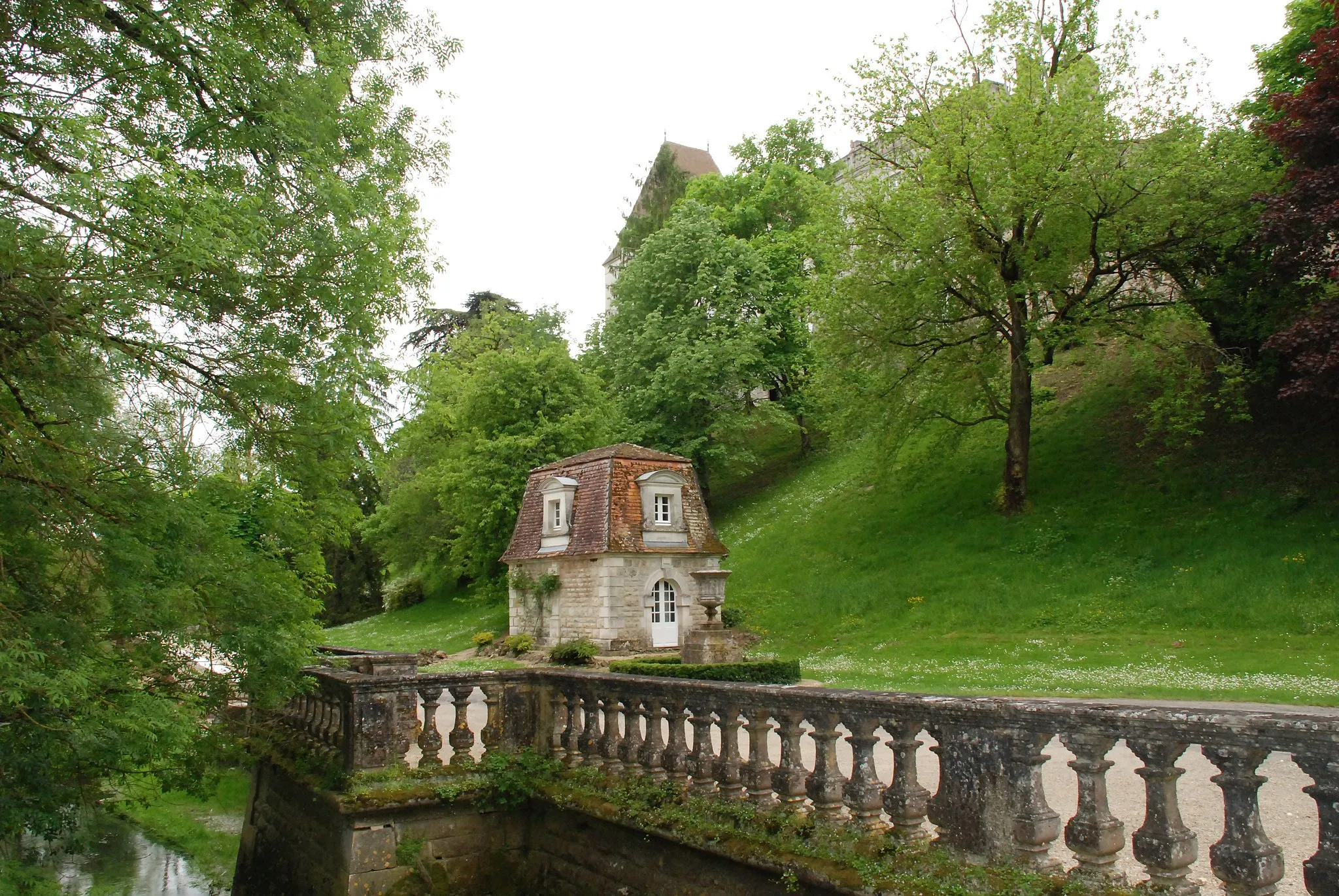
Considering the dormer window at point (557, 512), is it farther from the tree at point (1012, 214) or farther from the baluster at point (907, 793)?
the baluster at point (907, 793)

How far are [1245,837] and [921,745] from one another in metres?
2.19

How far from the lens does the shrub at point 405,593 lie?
4103 centimetres

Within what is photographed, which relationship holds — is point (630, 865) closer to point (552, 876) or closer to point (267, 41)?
point (552, 876)

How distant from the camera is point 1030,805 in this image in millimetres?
4395

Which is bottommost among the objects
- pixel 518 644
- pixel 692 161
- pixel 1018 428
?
pixel 518 644

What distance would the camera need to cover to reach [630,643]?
2359cm

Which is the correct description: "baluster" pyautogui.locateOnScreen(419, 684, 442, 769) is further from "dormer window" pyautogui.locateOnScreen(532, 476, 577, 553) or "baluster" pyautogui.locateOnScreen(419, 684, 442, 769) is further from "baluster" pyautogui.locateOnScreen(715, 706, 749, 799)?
"dormer window" pyautogui.locateOnScreen(532, 476, 577, 553)

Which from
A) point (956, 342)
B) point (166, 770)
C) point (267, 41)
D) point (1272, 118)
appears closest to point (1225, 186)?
point (1272, 118)

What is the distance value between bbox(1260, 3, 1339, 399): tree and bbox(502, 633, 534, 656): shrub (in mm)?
17769

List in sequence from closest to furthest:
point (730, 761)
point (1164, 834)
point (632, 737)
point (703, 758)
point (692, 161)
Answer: point (1164, 834)
point (730, 761)
point (703, 758)
point (632, 737)
point (692, 161)

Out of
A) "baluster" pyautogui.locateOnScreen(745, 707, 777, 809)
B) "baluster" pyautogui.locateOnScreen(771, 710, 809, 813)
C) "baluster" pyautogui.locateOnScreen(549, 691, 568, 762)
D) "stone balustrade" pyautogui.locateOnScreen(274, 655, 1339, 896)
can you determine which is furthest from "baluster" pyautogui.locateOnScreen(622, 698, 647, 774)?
"baluster" pyautogui.locateOnScreen(771, 710, 809, 813)

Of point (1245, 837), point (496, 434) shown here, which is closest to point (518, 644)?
point (496, 434)

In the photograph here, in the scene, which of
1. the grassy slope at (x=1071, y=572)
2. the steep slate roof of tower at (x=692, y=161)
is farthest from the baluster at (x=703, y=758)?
the steep slate roof of tower at (x=692, y=161)

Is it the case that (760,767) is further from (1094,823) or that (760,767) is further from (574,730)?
(574,730)
